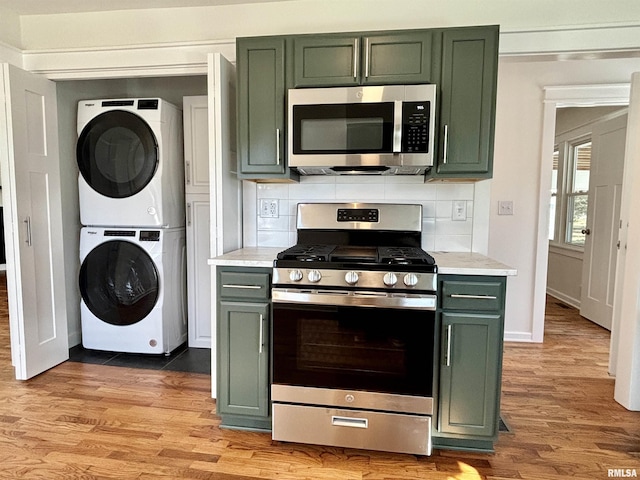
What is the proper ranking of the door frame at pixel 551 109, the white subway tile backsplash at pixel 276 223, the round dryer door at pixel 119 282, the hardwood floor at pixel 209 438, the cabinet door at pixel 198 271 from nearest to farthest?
the hardwood floor at pixel 209 438 < the white subway tile backsplash at pixel 276 223 < the round dryer door at pixel 119 282 < the cabinet door at pixel 198 271 < the door frame at pixel 551 109

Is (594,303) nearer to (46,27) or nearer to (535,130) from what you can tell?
(535,130)

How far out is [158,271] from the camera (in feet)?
9.59

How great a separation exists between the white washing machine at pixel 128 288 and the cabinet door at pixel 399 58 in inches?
75.2

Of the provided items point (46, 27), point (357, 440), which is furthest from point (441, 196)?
point (46, 27)

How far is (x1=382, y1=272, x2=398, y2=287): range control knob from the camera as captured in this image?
178 cm

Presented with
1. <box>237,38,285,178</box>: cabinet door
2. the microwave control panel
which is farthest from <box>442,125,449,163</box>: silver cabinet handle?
<box>237,38,285,178</box>: cabinet door

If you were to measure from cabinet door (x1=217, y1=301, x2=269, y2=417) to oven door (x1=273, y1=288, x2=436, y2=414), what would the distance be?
86 mm

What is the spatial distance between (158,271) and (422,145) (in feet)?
6.98

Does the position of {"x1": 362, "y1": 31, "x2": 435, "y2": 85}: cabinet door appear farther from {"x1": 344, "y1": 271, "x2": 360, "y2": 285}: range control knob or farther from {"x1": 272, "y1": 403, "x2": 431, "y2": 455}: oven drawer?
{"x1": 272, "y1": 403, "x2": 431, "y2": 455}: oven drawer

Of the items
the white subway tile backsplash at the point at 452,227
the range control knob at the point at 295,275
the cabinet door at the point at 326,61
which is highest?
the cabinet door at the point at 326,61

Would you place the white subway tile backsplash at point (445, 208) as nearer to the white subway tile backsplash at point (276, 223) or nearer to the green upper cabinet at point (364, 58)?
the green upper cabinet at point (364, 58)

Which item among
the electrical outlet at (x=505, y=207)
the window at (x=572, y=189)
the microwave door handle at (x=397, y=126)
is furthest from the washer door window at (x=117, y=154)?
the window at (x=572, y=189)

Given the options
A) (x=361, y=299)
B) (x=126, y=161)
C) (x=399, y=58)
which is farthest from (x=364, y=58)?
(x=126, y=161)

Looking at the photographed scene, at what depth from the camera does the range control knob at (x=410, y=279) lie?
1.77 meters
